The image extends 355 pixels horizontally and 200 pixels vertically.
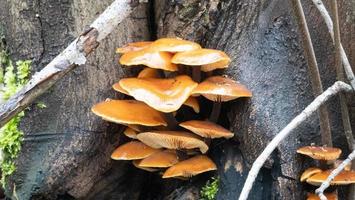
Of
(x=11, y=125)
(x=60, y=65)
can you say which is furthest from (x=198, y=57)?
(x=11, y=125)

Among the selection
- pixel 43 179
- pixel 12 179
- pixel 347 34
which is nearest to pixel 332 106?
pixel 347 34

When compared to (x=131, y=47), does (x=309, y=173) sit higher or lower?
lower

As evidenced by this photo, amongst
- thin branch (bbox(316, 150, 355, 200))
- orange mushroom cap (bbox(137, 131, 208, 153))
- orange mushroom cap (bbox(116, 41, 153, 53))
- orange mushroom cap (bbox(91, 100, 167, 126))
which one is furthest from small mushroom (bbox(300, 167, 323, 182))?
orange mushroom cap (bbox(116, 41, 153, 53))

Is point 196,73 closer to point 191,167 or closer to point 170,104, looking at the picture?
point 170,104

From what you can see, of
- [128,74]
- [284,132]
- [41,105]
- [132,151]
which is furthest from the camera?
[128,74]

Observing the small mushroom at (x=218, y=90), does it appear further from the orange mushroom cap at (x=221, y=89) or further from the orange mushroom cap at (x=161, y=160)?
the orange mushroom cap at (x=161, y=160)

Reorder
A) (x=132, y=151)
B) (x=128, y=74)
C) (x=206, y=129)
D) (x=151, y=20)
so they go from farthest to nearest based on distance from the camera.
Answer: (x=151, y=20), (x=128, y=74), (x=132, y=151), (x=206, y=129)

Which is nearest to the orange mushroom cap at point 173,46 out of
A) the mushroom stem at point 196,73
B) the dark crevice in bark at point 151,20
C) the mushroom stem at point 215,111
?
the mushroom stem at point 196,73

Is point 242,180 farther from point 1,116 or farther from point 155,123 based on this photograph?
point 1,116
